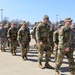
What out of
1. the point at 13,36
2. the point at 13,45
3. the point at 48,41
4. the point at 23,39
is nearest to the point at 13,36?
the point at 13,36

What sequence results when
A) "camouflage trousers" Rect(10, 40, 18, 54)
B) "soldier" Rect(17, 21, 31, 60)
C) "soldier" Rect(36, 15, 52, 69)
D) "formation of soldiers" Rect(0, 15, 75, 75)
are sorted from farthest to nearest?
"camouflage trousers" Rect(10, 40, 18, 54)
"soldier" Rect(17, 21, 31, 60)
"soldier" Rect(36, 15, 52, 69)
"formation of soldiers" Rect(0, 15, 75, 75)

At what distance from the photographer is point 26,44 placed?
13.8m

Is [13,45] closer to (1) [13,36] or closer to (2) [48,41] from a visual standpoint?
(1) [13,36]

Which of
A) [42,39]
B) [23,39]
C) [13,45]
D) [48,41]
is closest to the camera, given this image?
[42,39]

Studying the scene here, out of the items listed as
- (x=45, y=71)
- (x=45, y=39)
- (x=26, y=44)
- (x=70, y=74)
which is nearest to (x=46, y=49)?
(x=45, y=39)

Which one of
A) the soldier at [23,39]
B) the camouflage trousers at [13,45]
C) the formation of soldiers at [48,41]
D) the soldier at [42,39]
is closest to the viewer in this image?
the formation of soldiers at [48,41]

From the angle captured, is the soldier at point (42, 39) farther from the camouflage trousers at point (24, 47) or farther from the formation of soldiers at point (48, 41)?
the camouflage trousers at point (24, 47)

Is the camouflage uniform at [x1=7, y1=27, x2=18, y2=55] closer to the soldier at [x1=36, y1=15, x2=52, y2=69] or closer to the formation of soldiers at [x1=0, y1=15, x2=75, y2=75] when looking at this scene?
the formation of soldiers at [x1=0, y1=15, x2=75, y2=75]

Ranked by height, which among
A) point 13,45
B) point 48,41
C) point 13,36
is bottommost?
point 13,45

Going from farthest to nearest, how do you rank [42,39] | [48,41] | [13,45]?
1. [13,45]
2. [48,41]
3. [42,39]

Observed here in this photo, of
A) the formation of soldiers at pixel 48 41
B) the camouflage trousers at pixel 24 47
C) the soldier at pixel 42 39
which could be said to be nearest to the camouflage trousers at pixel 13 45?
the formation of soldiers at pixel 48 41

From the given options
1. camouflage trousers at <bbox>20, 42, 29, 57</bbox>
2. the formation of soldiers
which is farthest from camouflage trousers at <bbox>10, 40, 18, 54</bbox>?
camouflage trousers at <bbox>20, 42, 29, 57</bbox>

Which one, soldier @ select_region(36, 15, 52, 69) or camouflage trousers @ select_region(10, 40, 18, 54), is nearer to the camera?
soldier @ select_region(36, 15, 52, 69)

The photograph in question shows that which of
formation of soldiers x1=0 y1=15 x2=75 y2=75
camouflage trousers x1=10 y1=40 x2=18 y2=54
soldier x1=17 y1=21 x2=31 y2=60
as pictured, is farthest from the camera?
camouflage trousers x1=10 y1=40 x2=18 y2=54
